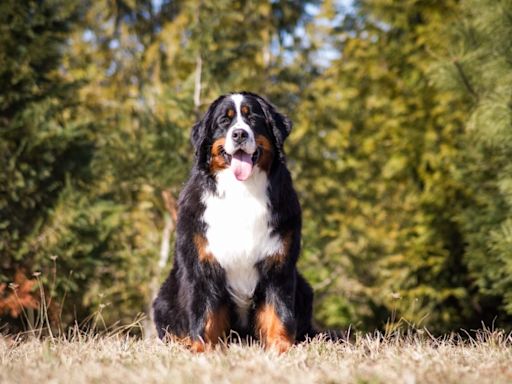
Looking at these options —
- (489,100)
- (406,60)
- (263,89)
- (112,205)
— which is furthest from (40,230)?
(406,60)

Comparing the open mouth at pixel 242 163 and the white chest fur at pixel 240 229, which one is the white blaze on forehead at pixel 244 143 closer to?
the open mouth at pixel 242 163

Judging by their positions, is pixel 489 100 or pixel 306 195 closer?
pixel 489 100

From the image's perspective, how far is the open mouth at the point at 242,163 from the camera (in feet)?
14.0

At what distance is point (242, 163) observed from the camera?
14.0ft

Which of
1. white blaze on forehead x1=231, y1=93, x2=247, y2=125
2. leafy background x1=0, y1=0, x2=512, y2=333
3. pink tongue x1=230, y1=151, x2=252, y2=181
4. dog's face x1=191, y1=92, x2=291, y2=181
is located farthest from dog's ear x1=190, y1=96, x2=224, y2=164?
leafy background x1=0, y1=0, x2=512, y2=333

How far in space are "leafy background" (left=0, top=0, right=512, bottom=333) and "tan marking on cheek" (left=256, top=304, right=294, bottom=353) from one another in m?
3.73

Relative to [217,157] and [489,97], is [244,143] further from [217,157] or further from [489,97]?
[489,97]

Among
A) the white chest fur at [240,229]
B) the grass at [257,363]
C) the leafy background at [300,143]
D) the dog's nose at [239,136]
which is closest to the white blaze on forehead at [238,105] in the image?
the dog's nose at [239,136]

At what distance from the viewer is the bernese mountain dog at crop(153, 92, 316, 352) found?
427cm

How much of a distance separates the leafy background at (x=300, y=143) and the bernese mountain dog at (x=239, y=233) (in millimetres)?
3617

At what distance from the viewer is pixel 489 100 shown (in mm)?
7320

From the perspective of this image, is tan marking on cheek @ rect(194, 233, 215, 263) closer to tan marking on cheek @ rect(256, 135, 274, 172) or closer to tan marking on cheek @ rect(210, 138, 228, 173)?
tan marking on cheek @ rect(210, 138, 228, 173)

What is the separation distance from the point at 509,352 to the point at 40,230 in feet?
23.9

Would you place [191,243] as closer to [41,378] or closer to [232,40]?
[41,378]
